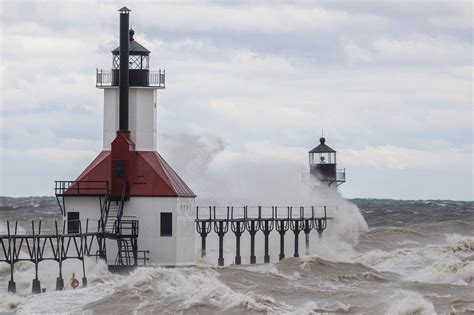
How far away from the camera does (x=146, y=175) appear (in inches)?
2170

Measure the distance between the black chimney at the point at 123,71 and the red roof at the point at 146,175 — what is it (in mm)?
1455

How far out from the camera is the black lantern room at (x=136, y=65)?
5662 cm

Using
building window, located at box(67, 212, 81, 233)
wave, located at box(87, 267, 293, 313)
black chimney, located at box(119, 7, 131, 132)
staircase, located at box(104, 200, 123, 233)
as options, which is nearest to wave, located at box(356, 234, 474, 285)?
wave, located at box(87, 267, 293, 313)

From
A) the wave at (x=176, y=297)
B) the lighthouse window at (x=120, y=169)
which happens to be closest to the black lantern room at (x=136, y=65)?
the lighthouse window at (x=120, y=169)

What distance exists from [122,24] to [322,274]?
525 inches

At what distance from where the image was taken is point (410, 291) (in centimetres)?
4912

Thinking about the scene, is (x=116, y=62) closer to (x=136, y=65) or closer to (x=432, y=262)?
(x=136, y=65)

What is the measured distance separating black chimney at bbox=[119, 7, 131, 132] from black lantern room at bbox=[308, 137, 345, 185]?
1816cm

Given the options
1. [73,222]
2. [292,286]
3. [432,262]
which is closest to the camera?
[292,286]

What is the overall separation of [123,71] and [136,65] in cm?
122

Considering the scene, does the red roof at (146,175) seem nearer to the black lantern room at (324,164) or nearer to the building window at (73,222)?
the building window at (73,222)

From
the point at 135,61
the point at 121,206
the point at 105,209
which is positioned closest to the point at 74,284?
the point at 105,209

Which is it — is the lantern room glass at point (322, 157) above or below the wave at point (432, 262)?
above

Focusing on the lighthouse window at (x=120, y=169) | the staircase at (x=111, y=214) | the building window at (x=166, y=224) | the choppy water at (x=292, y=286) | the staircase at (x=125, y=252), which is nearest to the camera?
the choppy water at (x=292, y=286)
